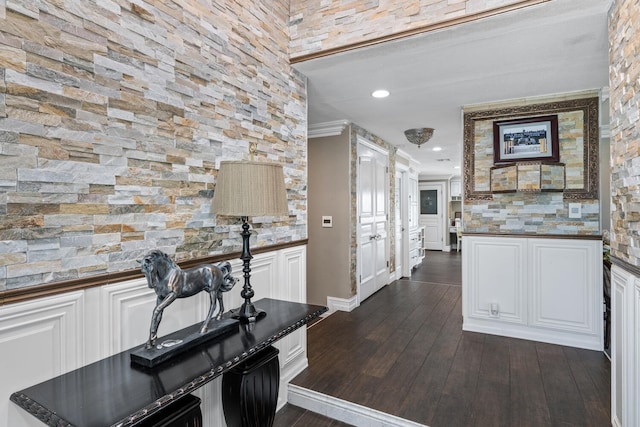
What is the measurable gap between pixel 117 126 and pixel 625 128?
2175 millimetres

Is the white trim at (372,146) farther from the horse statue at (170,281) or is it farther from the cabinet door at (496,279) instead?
the horse statue at (170,281)

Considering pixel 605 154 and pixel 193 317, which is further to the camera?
pixel 605 154

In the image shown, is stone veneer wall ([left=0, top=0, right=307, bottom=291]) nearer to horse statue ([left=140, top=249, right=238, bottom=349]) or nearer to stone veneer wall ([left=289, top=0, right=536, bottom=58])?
horse statue ([left=140, top=249, right=238, bottom=349])

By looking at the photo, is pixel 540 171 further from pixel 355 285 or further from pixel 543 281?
pixel 355 285

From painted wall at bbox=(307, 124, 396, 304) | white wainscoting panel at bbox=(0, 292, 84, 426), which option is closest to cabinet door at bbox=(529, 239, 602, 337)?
painted wall at bbox=(307, 124, 396, 304)

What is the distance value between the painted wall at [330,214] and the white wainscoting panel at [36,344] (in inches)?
124

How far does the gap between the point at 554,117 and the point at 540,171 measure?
0.51 m

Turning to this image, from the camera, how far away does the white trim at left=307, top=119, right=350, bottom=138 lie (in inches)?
159

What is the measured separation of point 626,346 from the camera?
63.6 inches

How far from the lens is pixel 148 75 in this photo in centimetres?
146

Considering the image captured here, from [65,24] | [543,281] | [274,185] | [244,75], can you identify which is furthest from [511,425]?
[65,24]

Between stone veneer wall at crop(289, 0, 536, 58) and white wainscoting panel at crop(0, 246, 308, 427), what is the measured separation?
1744 mm

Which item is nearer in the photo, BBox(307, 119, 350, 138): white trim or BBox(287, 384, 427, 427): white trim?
BBox(287, 384, 427, 427): white trim

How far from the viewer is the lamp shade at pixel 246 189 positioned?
58.7 inches
